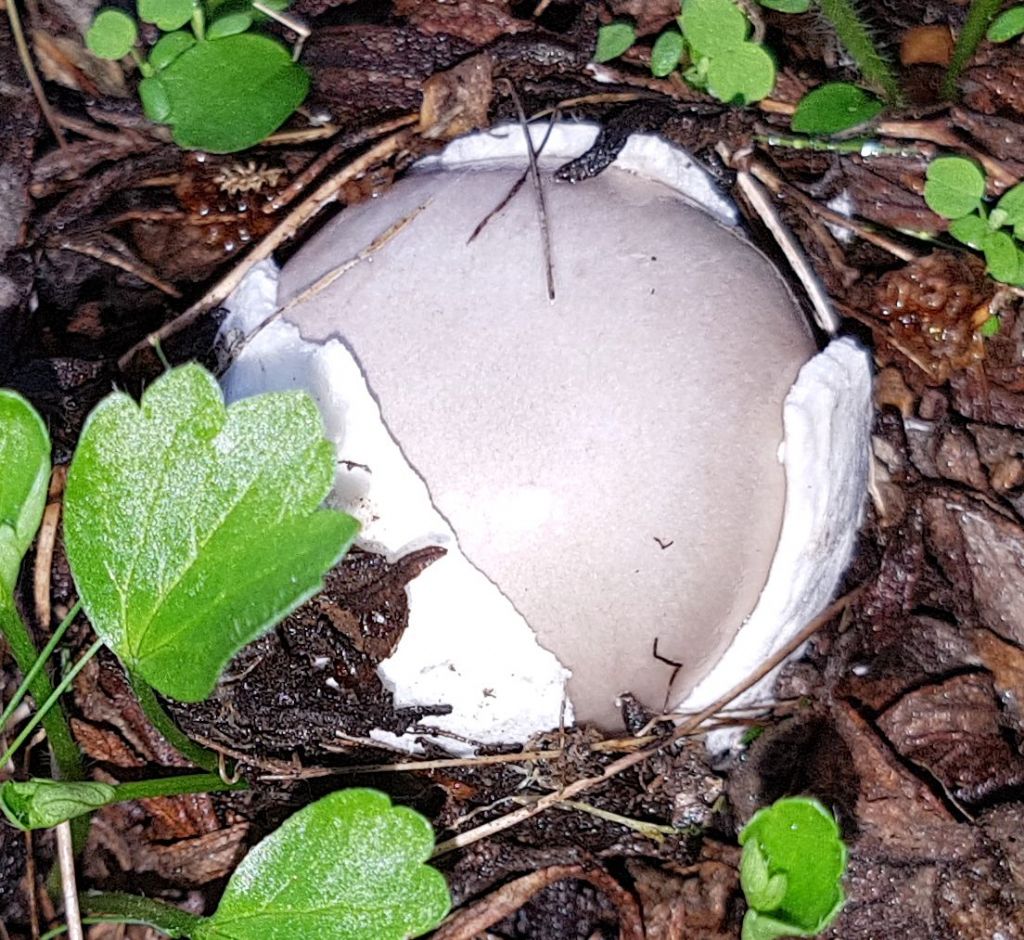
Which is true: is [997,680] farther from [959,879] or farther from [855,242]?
[855,242]

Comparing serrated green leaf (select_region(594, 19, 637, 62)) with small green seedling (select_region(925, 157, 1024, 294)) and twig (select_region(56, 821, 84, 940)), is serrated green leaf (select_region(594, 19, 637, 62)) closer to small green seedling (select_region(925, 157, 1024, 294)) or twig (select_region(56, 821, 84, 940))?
small green seedling (select_region(925, 157, 1024, 294))

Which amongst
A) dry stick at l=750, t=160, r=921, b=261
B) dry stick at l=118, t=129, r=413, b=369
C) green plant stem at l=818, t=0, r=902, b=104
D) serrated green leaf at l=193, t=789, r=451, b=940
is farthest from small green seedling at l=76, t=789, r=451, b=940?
green plant stem at l=818, t=0, r=902, b=104

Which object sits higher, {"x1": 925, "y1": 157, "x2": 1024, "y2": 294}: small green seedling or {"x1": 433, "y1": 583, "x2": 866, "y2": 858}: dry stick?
{"x1": 925, "y1": 157, "x2": 1024, "y2": 294}: small green seedling

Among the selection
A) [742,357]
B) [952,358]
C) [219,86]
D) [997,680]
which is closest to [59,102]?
[219,86]

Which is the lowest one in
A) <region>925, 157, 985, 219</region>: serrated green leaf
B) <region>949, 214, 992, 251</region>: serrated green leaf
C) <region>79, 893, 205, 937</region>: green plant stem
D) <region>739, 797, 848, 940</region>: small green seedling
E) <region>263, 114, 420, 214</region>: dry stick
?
<region>739, 797, 848, 940</region>: small green seedling

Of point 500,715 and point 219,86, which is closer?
point 500,715

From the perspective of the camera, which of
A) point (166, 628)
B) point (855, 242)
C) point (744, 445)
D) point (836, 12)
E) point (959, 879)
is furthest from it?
point (855, 242)
